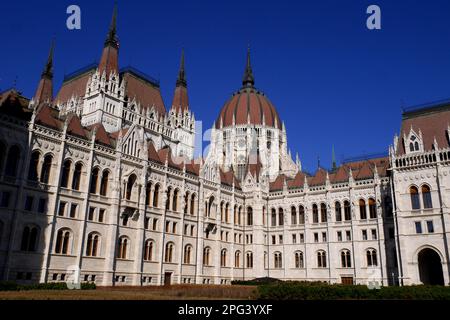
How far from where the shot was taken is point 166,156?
5694 cm

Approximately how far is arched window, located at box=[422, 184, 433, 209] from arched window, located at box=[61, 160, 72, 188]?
1648 inches

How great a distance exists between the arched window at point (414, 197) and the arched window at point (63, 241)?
40536 mm

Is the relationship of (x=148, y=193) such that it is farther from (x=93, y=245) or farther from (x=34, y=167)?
(x=34, y=167)

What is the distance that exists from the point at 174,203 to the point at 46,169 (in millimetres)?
19064

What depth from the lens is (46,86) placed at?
72.4 m

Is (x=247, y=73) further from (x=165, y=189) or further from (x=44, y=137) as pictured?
(x=44, y=137)

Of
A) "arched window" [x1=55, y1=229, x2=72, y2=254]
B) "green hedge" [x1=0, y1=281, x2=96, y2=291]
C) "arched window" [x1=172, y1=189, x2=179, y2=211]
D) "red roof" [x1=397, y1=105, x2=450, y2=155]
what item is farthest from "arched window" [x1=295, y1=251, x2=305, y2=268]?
"green hedge" [x1=0, y1=281, x2=96, y2=291]

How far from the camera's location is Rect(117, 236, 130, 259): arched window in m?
47.9

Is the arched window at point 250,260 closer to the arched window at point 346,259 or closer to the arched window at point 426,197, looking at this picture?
the arched window at point 346,259

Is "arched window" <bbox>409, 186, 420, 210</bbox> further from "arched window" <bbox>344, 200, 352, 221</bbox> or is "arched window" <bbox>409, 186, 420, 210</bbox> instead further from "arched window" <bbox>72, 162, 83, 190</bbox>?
"arched window" <bbox>72, 162, 83, 190</bbox>

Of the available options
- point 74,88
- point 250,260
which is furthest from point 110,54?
point 250,260

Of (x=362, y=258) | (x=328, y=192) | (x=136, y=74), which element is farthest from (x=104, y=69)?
(x=362, y=258)

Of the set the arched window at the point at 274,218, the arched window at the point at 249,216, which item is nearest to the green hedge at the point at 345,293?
the arched window at the point at 274,218
